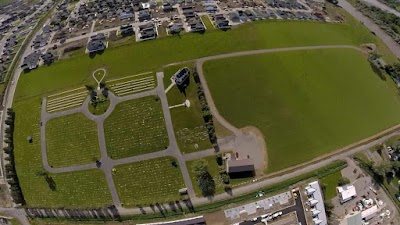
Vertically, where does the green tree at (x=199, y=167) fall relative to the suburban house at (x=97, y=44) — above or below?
below

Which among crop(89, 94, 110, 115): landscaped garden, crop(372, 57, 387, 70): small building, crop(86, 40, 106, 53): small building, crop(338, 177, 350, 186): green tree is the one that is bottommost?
crop(338, 177, 350, 186): green tree

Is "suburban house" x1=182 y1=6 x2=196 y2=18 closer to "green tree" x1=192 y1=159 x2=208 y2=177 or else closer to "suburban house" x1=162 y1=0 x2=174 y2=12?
"suburban house" x1=162 y1=0 x2=174 y2=12

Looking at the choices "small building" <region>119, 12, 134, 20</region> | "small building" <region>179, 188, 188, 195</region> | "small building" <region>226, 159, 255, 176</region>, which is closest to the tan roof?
"small building" <region>226, 159, 255, 176</region>

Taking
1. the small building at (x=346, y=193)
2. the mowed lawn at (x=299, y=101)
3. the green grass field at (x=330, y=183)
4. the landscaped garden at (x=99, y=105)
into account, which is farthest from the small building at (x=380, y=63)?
the landscaped garden at (x=99, y=105)

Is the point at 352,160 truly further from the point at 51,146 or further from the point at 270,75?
the point at 51,146

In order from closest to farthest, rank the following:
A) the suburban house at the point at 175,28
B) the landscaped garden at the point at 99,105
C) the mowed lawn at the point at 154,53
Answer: the landscaped garden at the point at 99,105
the mowed lawn at the point at 154,53
the suburban house at the point at 175,28

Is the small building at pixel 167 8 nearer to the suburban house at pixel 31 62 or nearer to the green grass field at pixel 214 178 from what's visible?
the suburban house at pixel 31 62

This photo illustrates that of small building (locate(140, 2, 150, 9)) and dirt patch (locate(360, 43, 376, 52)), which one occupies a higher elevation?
small building (locate(140, 2, 150, 9))
